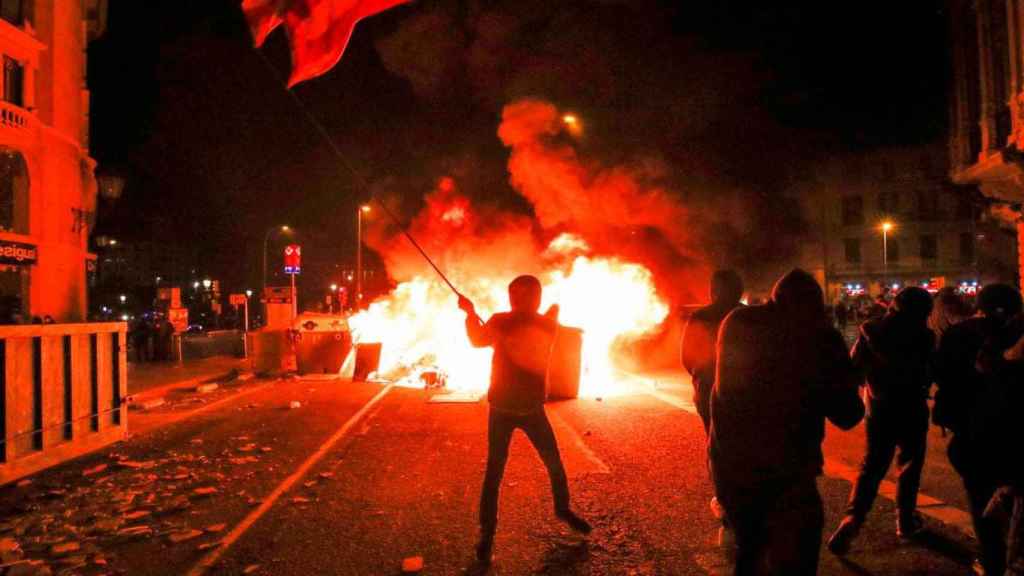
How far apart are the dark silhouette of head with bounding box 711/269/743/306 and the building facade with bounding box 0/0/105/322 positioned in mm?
18521

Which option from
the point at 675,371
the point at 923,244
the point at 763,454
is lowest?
the point at 675,371

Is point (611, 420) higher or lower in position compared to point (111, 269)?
lower

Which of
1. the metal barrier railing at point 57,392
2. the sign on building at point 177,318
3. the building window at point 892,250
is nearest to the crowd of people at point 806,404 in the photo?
the metal barrier railing at point 57,392

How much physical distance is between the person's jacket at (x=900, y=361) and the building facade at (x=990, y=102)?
1059 cm

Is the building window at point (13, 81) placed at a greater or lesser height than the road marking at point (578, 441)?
greater

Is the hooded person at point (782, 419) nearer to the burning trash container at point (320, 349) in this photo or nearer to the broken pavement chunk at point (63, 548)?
the broken pavement chunk at point (63, 548)

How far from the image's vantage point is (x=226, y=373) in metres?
16.1

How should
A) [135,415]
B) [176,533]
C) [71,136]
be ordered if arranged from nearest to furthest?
[176,533]
[135,415]
[71,136]

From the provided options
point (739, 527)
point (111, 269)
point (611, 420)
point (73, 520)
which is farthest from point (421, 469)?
point (111, 269)

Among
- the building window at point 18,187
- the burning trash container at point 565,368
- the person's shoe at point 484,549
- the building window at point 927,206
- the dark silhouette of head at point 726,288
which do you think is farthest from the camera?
the building window at point 927,206

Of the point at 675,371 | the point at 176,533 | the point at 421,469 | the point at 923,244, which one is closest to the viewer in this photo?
the point at 176,533

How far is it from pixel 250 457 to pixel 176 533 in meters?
2.43

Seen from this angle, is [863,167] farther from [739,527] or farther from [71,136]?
[739,527]

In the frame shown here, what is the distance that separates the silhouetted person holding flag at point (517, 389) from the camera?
4305 mm
